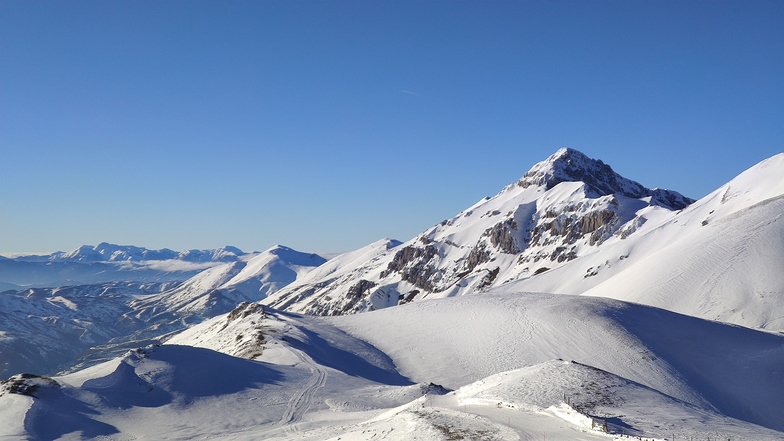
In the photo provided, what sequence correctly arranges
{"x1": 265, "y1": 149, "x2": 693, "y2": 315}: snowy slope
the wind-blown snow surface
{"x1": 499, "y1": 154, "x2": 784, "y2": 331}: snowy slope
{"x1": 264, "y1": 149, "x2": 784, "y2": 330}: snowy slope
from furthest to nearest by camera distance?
{"x1": 265, "y1": 149, "x2": 693, "y2": 315}: snowy slope → {"x1": 264, "y1": 149, "x2": 784, "y2": 330}: snowy slope → {"x1": 499, "y1": 154, "x2": 784, "y2": 331}: snowy slope → the wind-blown snow surface

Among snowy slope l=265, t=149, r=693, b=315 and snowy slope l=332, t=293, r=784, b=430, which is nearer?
snowy slope l=332, t=293, r=784, b=430

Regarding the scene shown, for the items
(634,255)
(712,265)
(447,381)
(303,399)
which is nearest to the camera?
(303,399)

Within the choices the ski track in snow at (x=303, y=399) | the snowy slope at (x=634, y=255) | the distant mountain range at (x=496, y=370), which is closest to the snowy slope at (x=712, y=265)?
the snowy slope at (x=634, y=255)

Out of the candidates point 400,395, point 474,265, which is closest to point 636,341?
point 400,395

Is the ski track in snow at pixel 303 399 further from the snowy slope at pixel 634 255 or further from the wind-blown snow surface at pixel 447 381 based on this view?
the snowy slope at pixel 634 255

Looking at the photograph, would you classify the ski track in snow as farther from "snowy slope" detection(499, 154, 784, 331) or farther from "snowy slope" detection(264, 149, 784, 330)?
"snowy slope" detection(264, 149, 784, 330)

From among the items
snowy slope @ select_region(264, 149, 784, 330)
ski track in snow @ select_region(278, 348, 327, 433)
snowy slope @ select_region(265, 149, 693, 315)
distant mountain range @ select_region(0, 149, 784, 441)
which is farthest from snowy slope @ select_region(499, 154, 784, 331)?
ski track in snow @ select_region(278, 348, 327, 433)

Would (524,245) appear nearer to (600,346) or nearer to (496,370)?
(600,346)

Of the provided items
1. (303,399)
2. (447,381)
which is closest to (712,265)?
(447,381)

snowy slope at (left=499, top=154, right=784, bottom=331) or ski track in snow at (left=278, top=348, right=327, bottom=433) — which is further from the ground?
snowy slope at (left=499, top=154, right=784, bottom=331)
